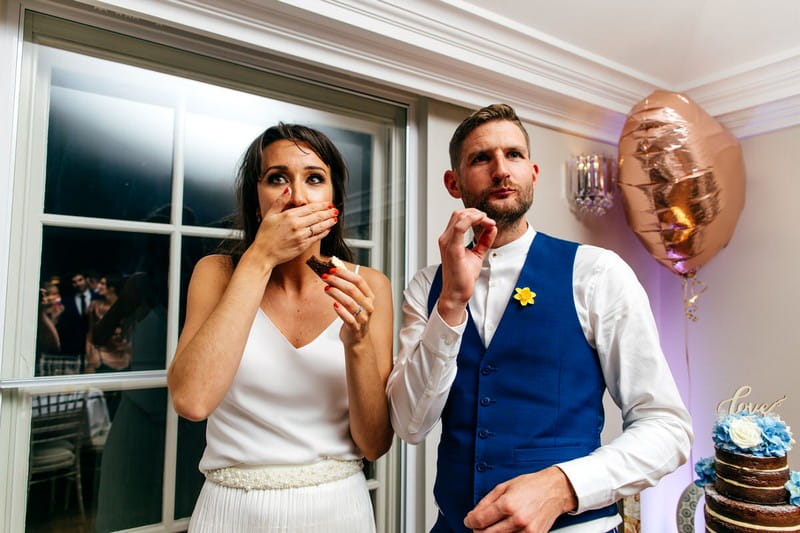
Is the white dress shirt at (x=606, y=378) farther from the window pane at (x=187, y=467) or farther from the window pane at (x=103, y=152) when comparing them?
the window pane at (x=103, y=152)

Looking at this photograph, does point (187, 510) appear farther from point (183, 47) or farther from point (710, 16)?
point (710, 16)

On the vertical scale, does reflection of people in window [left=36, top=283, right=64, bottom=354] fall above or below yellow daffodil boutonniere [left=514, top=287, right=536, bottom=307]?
below

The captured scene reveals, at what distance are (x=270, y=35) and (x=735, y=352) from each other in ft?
7.50

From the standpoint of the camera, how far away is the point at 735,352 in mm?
2359

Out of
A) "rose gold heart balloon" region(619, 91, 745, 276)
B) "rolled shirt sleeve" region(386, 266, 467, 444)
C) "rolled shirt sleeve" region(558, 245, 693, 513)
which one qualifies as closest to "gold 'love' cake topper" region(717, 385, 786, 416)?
"rose gold heart balloon" region(619, 91, 745, 276)

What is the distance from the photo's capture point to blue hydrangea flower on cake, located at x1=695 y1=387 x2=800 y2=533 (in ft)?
4.97

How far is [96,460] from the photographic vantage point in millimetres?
1431

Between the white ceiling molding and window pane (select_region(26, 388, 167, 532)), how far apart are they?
1037 millimetres

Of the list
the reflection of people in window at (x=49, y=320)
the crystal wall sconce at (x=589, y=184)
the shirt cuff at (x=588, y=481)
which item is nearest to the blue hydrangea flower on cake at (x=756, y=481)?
the shirt cuff at (x=588, y=481)

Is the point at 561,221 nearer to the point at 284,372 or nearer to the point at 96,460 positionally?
the point at 284,372

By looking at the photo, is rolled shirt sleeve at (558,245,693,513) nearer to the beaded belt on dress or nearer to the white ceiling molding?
the beaded belt on dress

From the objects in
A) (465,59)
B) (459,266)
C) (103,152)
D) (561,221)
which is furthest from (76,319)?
(561,221)

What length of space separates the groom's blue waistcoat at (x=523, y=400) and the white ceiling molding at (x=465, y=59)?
3.16 feet

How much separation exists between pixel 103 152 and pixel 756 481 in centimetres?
207
